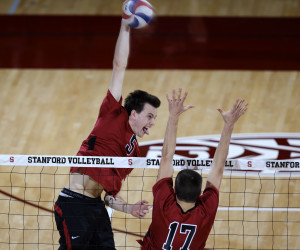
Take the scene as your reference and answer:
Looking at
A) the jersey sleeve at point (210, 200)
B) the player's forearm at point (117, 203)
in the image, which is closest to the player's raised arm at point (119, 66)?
the player's forearm at point (117, 203)

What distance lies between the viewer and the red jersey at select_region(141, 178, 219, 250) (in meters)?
5.88

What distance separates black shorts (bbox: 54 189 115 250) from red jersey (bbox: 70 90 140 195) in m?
0.26

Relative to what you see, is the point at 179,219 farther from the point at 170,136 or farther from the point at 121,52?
the point at 121,52

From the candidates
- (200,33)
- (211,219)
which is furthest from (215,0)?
(211,219)

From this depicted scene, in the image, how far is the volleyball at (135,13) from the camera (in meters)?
7.37

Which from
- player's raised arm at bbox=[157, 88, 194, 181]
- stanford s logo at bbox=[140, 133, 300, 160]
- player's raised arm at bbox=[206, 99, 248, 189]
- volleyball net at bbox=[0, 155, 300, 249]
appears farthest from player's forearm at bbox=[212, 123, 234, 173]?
stanford s logo at bbox=[140, 133, 300, 160]

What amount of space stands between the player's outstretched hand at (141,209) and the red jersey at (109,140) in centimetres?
49

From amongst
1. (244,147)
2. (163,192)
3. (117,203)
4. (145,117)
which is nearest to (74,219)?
(117,203)

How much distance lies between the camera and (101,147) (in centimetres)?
730

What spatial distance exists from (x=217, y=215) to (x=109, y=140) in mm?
3134

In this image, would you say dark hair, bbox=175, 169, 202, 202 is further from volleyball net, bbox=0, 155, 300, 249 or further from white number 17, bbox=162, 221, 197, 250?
volleyball net, bbox=0, 155, 300, 249

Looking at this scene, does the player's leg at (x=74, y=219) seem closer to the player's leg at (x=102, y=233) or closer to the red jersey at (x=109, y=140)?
the player's leg at (x=102, y=233)

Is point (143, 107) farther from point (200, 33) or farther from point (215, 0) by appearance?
point (215, 0)

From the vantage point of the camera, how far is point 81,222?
7.11 meters
